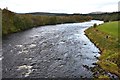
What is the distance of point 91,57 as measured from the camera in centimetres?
4344

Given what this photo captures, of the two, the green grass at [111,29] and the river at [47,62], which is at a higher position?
the green grass at [111,29]

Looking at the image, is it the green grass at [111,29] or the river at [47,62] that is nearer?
the river at [47,62]

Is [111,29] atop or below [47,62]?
atop

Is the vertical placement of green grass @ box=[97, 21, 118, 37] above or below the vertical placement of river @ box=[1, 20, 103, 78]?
above

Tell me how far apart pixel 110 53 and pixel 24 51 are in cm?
1832

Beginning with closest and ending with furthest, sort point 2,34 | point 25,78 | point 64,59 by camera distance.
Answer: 1. point 25,78
2. point 64,59
3. point 2,34

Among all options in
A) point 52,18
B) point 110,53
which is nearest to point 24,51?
point 110,53

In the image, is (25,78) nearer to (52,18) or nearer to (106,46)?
(106,46)

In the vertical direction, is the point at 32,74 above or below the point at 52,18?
below

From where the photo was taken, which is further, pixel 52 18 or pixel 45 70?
pixel 52 18

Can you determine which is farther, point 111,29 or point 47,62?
point 111,29

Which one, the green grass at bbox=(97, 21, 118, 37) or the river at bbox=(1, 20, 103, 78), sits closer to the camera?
the river at bbox=(1, 20, 103, 78)

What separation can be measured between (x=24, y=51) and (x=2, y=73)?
16.3 meters

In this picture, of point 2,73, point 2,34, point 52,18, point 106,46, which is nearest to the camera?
point 2,73
